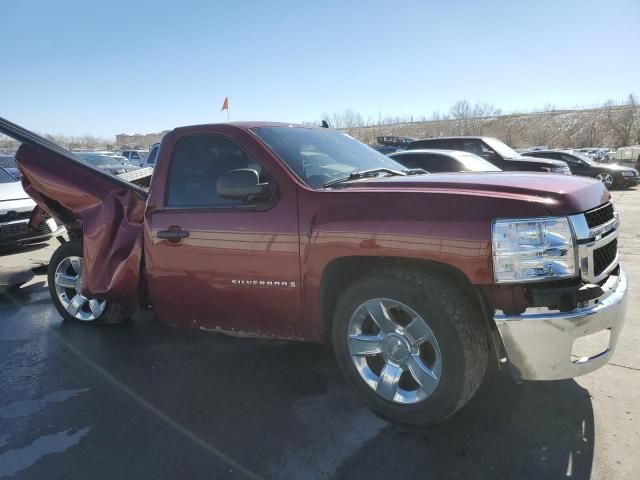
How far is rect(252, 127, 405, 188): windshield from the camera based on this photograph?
3.25 metres

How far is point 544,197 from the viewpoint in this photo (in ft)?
8.03

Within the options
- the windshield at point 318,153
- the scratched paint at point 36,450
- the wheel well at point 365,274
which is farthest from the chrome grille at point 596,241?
the scratched paint at point 36,450

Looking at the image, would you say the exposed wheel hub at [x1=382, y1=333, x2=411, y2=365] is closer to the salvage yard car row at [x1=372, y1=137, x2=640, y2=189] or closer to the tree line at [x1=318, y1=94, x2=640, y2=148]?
the salvage yard car row at [x1=372, y1=137, x2=640, y2=189]

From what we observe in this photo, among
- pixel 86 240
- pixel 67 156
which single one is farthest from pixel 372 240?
pixel 67 156

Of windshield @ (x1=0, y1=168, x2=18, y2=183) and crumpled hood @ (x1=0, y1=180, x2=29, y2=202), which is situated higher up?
windshield @ (x1=0, y1=168, x2=18, y2=183)

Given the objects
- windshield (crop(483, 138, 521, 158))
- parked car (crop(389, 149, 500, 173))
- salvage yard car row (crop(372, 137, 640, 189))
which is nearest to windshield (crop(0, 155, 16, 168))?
salvage yard car row (crop(372, 137, 640, 189))

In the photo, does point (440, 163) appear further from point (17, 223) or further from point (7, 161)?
point (7, 161)

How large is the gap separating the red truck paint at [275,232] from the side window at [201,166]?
0.23 feet

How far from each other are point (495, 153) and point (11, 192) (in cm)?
1046

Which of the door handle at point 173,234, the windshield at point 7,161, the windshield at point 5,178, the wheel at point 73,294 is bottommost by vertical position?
the wheel at point 73,294

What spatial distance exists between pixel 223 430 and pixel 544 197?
2.25 m

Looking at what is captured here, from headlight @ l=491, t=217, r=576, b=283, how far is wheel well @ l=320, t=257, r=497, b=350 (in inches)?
10.4

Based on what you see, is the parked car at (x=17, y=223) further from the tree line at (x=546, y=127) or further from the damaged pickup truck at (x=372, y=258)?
the tree line at (x=546, y=127)

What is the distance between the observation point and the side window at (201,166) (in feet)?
11.3
